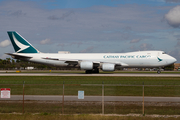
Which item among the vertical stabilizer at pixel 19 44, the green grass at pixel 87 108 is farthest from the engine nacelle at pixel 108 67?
the green grass at pixel 87 108

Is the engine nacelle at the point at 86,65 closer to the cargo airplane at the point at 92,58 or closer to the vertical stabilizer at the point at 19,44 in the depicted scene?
the cargo airplane at the point at 92,58

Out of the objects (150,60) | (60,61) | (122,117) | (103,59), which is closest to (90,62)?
(103,59)

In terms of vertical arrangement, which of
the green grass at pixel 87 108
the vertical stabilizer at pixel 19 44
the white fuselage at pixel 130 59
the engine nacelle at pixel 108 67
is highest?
the vertical stabilizer at pixel 19 44

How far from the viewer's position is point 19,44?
2104 inches

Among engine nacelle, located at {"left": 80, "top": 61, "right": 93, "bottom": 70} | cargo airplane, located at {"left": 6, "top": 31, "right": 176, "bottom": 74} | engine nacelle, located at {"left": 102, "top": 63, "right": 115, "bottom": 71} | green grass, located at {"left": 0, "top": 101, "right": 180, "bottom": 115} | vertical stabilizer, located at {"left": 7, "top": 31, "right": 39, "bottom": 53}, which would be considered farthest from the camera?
vertical stabilizer, located at {"left": 7, "top": 31, "right": 39, "bottom": 53}

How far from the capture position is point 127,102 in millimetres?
16078

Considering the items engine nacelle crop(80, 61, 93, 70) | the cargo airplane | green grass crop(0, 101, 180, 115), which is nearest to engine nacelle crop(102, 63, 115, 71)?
the cargo airplane

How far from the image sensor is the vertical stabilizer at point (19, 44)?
174 feet

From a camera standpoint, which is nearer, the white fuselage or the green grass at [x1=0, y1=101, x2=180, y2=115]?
the green grass at [x1=0, y1=101, x2=180, y2=115]

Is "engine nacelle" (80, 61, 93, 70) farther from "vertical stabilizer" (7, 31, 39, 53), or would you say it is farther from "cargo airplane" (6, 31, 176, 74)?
"vertical stabilizer" (7, 31, 39, 53)

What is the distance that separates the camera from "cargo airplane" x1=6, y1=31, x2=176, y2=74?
46844 millimetres

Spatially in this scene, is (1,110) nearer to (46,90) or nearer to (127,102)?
(46,90)

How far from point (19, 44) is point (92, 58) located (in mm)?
19799

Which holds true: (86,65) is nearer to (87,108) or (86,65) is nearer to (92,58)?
(92,58)
